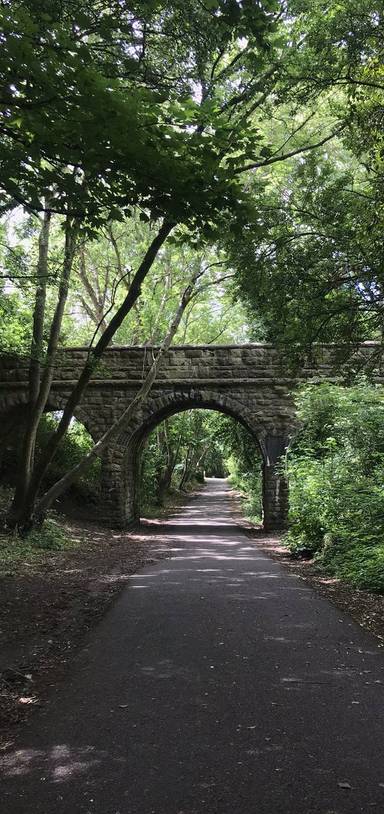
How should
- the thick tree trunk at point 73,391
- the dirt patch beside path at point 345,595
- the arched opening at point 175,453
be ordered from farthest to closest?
the arched opening at point 175,453
the thick tree trunk at point 73,391
the dirt patch beside path at point 345,595

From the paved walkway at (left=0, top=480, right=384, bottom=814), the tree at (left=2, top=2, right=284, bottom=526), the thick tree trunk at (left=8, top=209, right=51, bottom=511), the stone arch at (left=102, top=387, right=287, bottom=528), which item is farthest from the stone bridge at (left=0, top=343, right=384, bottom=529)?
the tree at (left=2, top=2, right=284, bottom=526)

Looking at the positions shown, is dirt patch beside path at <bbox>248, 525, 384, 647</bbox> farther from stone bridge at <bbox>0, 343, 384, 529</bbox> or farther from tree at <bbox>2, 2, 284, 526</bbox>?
stone bridge at <bbox>0, 343, 384, 529</bbox>

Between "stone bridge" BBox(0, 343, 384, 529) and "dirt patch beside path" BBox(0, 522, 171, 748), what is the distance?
4737 millimetres

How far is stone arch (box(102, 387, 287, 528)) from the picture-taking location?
16031 mm

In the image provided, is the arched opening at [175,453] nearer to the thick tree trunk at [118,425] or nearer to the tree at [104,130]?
the thick tree trunk at [118,425]

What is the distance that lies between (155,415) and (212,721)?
13.3 meters

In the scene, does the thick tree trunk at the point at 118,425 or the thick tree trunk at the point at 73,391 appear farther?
the thick tree trunk at the point at 118,425

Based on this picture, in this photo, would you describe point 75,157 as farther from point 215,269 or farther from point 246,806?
point 215,269

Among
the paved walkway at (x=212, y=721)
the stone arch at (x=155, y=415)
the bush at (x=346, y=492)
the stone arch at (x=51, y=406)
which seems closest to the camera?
the paved walkway at (x=212, y=721)

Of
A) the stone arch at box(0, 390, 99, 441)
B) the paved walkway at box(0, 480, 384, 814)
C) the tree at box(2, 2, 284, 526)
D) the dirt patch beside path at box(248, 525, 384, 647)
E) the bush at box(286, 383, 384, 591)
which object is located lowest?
the dirt patch beside path at box(248, 525, 384, 647)

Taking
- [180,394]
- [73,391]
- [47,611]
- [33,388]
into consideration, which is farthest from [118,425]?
[47,611]

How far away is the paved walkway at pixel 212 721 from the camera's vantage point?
270 cm

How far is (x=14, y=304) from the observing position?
11.9 meters

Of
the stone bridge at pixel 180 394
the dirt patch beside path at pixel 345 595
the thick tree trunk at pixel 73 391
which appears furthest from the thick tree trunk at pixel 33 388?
the dirt patch beside path at pixel 345 595
